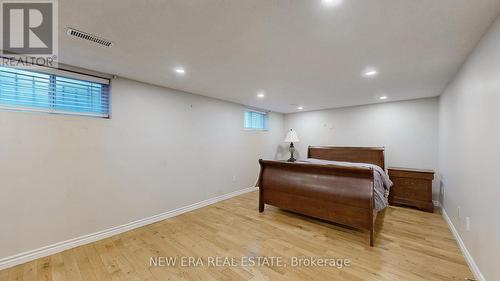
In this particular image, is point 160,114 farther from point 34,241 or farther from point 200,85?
point 34,241

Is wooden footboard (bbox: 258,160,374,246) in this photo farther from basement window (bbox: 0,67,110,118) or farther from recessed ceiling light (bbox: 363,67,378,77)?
basement window (bbox: 0,67,110,118)

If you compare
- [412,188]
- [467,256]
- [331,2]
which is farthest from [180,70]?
[412,188]

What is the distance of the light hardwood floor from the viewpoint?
1906mm

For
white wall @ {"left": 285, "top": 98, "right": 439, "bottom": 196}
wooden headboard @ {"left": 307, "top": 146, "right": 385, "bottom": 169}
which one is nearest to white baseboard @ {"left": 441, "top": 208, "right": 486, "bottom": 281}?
white wall @ {"left": 285, "top": 98, "right": 439, "bottom": 196}

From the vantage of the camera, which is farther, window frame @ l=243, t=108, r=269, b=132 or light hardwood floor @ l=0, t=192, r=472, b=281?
window frame @ l=243, t=108, r=269, b=132

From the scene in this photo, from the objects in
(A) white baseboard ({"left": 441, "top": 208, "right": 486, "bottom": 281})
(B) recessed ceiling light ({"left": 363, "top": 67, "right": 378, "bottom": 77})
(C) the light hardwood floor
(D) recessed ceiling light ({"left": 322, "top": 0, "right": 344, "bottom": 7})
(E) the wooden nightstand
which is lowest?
(C) the light hardwood floor

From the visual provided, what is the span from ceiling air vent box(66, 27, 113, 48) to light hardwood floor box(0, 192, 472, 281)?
2.22 m

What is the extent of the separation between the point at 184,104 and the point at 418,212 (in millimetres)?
4649

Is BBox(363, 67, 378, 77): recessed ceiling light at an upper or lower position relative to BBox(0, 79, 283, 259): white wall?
upper

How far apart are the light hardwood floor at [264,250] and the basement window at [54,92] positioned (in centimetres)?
169

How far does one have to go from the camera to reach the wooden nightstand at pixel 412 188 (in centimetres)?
360

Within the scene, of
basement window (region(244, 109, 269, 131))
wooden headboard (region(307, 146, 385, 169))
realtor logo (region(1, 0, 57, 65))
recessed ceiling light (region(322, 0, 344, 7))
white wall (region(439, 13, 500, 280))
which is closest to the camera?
recessed ceiling light (region(322, 0, 344, 7))

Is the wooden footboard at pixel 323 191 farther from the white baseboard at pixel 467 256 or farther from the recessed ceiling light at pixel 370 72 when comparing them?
the recessed ceiling light at pixel 370 72

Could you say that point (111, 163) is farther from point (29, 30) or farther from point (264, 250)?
point (264, 250)
